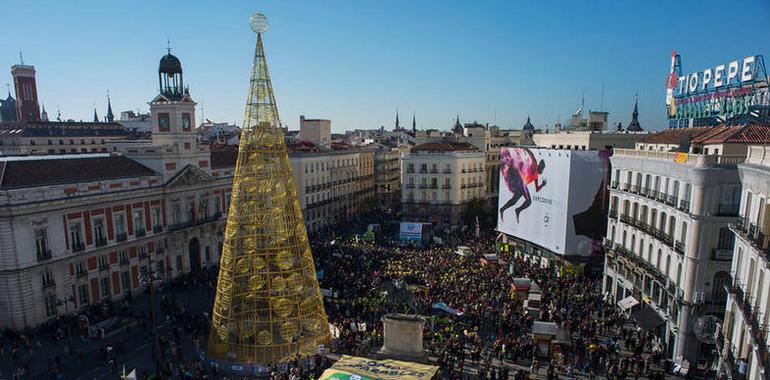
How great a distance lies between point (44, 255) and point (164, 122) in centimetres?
1715

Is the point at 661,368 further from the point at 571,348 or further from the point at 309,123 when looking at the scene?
the point at 309,123

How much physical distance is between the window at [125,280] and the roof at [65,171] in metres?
7.50

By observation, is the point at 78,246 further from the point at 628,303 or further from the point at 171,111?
the point at 628,303

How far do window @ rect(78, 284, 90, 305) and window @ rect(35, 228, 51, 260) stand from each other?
3686 mm

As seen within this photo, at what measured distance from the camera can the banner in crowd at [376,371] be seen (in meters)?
17.8

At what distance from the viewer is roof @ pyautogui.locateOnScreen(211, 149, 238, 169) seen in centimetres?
5248

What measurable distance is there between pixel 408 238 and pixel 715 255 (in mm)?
32689

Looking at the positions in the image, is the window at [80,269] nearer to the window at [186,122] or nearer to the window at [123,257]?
the window at [123,257]

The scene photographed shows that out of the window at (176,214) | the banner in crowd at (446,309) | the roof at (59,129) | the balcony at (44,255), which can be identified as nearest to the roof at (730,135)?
the banner in crowd at (446,309)

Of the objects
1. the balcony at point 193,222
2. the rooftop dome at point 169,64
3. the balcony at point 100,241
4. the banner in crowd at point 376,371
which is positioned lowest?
the banner in crowd at point 376,371

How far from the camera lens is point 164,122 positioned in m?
46.2

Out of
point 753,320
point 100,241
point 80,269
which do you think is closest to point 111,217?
point 100,241

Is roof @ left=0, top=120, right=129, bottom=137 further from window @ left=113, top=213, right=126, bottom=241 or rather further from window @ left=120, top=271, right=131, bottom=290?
window @ left=120, top=271, right=131, bottom=290

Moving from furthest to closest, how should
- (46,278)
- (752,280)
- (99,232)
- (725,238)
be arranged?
(99,232), (46,278), (725,238), (752,280)
